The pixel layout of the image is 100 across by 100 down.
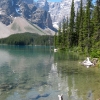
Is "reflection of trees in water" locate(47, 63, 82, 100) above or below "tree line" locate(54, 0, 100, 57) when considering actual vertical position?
below

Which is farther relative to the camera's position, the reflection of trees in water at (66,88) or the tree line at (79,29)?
the tree line at (79,29)

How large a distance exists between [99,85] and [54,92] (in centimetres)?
544

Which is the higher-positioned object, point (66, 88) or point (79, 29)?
point (79, 29)

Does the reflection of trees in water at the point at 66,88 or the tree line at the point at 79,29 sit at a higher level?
the tree line at the point at 79,29

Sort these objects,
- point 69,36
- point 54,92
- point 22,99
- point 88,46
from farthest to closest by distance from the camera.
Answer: point 69,36 < point 88,46 < point 54,92 < point 22,99

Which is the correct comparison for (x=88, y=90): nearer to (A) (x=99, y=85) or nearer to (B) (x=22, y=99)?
(A) (x=99, y=85)

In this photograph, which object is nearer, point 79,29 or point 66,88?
point 66,88

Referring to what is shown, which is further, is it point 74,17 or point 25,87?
point 74,17

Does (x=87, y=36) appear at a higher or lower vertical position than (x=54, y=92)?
higher

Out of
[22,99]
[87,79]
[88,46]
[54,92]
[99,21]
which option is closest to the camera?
[22,99]

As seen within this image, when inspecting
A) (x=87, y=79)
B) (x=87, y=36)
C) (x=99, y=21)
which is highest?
(x=99, y=21)

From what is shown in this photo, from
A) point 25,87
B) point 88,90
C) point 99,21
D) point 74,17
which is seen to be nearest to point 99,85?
point 88,90

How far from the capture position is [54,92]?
20156 mm

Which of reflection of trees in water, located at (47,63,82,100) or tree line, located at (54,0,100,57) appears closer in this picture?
reflection of trees in water, located at (47,63,82,100)
